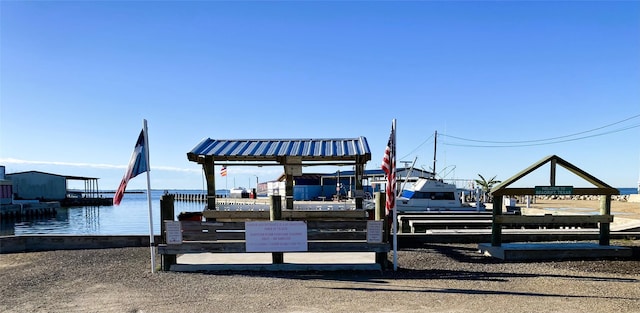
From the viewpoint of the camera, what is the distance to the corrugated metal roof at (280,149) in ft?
43.0

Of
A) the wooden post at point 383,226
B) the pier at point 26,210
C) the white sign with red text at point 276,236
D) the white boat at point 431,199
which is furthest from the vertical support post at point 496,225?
the pier at point 26,210

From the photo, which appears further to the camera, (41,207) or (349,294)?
(41,207)

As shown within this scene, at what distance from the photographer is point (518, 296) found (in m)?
6.97

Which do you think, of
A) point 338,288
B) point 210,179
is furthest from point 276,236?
point 210,179

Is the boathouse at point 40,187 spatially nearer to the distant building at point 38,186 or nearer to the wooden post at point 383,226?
the distant building at point 38,186

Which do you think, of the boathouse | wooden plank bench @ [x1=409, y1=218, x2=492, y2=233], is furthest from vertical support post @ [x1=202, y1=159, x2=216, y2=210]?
the boathouse

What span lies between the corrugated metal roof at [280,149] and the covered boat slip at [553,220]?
164 inches

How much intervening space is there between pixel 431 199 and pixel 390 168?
69.9 feet

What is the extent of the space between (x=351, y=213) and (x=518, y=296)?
703 centimetres

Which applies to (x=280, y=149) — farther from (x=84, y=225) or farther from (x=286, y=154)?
(x=84, y=225)

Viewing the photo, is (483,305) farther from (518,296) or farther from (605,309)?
(605,309)

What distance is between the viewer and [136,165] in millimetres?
9039

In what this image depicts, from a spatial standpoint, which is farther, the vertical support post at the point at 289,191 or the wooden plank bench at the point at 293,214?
the vertical support post at the point at 289,191

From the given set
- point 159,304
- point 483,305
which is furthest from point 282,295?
point 483,305
